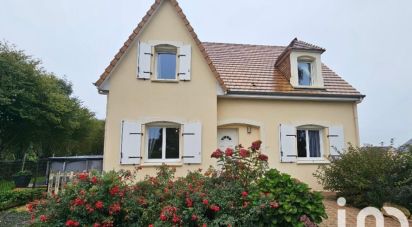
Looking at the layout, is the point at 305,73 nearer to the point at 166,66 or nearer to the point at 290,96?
the point at 290,96

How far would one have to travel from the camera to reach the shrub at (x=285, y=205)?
15.5 feet

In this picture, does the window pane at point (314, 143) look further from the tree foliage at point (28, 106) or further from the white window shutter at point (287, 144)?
the tree foliage at point (28, 106)

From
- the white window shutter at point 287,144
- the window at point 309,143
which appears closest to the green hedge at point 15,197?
the white window shutter at point 287,144

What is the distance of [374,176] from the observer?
738 cm

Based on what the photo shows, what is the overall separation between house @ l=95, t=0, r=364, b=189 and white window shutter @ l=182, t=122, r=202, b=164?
0.03 m

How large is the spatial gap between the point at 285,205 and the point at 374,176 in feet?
13.8

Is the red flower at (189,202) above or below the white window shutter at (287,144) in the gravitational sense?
below

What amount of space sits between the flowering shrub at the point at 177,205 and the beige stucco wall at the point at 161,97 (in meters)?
3.75

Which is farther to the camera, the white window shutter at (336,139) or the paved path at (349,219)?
the white window shutter at (336,139)

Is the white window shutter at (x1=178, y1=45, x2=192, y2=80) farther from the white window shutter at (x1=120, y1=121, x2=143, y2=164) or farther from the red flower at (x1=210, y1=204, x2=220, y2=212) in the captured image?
the red flower at (x1=210, y1=204, x2=220, y2=212)

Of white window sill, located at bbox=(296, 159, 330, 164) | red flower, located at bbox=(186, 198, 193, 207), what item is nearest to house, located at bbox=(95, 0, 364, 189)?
white window sill, located at bbox=(296, 159, 330, 164)

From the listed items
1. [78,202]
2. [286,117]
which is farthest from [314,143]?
[78,202]

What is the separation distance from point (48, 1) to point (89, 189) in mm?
12352

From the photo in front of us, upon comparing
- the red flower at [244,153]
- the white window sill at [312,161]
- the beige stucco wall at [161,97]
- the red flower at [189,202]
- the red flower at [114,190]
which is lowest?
the red flower at [189,202]
